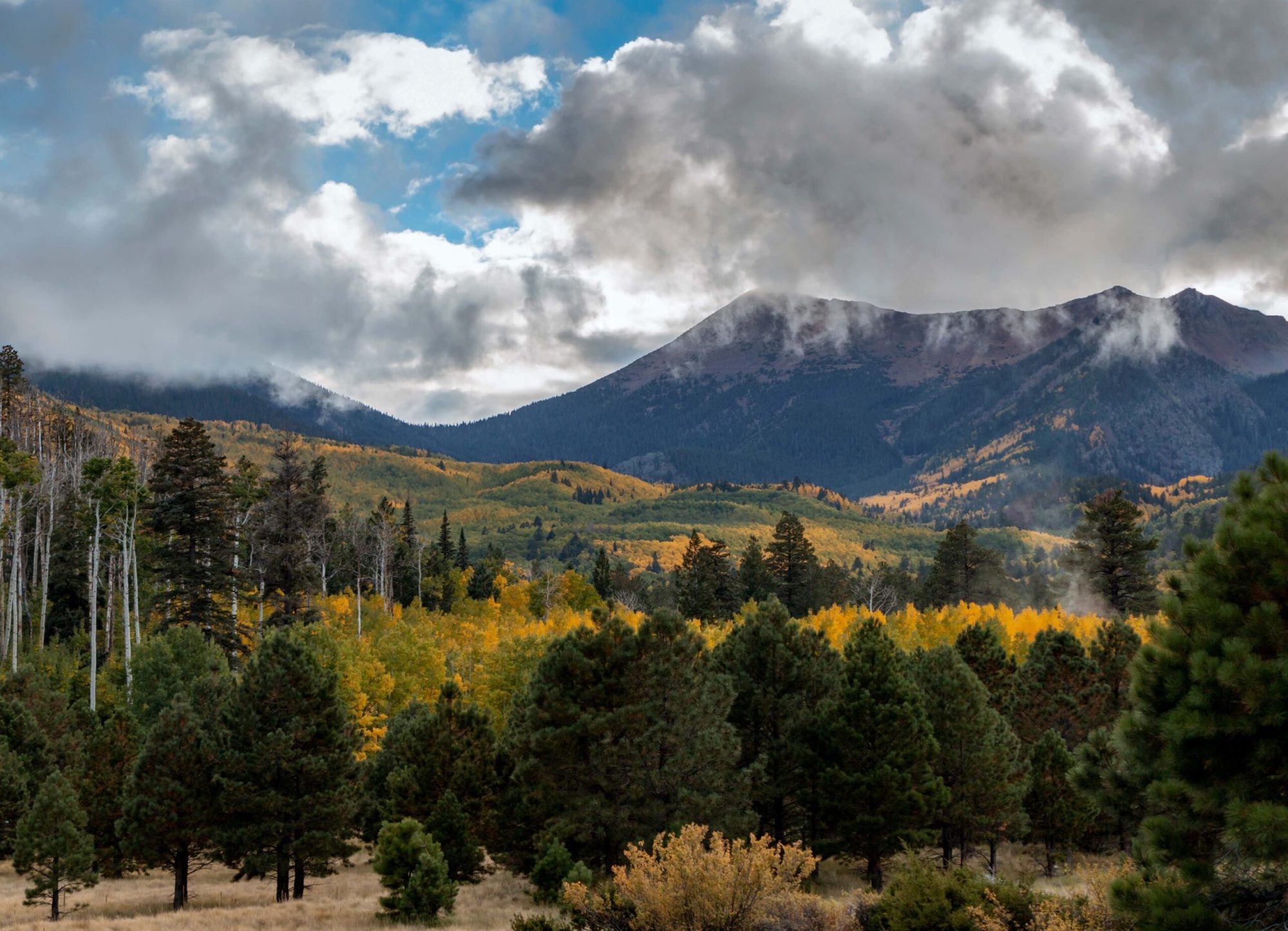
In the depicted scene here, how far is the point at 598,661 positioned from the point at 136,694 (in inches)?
1024

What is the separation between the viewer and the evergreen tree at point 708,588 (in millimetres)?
80312

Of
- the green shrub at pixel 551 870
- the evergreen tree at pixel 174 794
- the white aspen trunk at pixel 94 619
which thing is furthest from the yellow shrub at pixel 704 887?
the white aspen trunk at pixel 94 619

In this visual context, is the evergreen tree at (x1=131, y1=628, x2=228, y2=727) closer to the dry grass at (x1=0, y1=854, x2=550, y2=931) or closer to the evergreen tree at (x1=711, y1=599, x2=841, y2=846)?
the dry grass at (x1=0, y1=854, x2=550, y2=931)

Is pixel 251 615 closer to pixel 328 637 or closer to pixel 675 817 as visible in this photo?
pixel 328 637

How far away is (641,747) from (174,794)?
13627mm

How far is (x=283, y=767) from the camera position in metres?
25.9

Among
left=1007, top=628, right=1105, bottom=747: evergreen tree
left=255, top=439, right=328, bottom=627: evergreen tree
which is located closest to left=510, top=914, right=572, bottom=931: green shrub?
left=1007, top=628, right=1105, bottom=747: evergreen tree

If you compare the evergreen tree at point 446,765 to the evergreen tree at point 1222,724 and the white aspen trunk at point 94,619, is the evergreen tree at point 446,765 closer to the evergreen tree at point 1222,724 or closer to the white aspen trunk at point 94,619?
the white aspen trunk at point 94,619

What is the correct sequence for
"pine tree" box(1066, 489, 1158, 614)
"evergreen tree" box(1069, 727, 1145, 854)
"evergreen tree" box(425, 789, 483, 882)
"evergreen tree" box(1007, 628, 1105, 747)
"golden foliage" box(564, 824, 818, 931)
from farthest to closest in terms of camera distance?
1. "pine tree" box(1066, 489, 1158, 614)
2. "evergreen tree" box(1007, 628, 1105, 747)
3. "evergreen tree" box(425, 789, 483, 882)
4. "golden foliage" box(564, 824, 818, 931)
5. "evergreen tree" box(1069, 727, 1145, 854)

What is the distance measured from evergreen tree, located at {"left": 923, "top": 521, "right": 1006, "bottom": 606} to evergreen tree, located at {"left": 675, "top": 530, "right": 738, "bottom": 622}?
18.7 meters

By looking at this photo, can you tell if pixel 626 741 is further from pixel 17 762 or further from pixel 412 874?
pixel 17 762

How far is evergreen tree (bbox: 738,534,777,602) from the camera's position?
278 feet

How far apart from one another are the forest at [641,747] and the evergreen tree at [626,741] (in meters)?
0.09

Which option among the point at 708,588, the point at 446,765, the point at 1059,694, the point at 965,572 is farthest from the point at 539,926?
the point at 965,572
